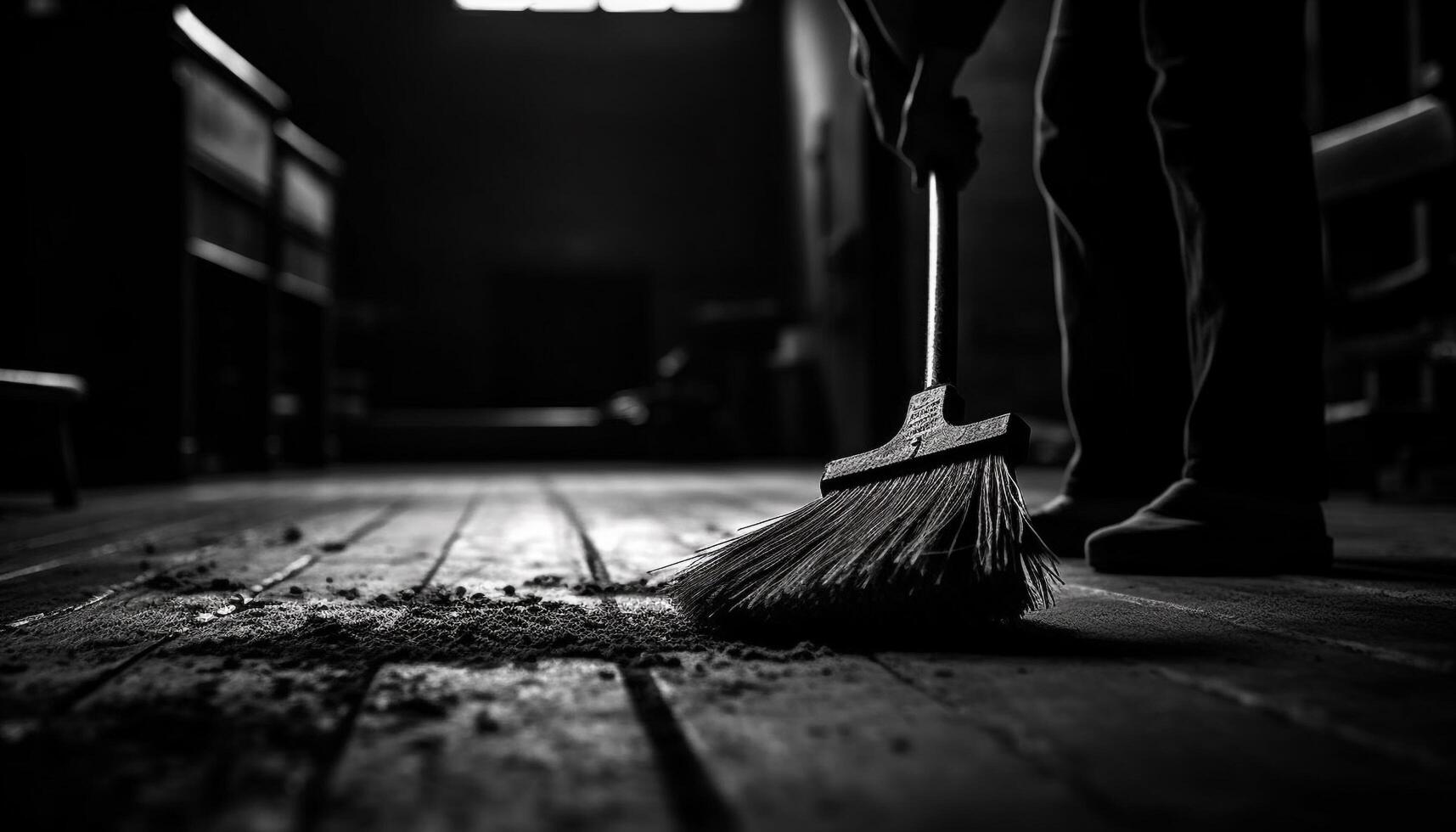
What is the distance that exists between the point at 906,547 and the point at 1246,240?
64 centimetres

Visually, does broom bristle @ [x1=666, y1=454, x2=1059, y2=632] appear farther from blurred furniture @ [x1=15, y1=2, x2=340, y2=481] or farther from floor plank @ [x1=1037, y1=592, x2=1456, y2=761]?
blurred furniture @ [x1=15, y1=2, x2=340, y2=481]

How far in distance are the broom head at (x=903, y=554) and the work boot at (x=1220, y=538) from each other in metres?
0.21

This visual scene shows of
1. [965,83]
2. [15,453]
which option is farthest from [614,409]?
[15,453]

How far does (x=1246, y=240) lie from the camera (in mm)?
1146

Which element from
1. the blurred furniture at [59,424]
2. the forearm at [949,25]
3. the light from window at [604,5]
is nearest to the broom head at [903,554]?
the forearm at [949,25]

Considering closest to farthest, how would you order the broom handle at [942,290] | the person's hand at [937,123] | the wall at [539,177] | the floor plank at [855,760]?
the floor plank at [855,760] → the broom handle at [942,290] → the person's hand at [937,123] → the wall at [539,177]

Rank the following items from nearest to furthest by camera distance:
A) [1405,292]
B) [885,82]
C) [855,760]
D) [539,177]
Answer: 1. [855,760]
2. [885,82]
3. [1405,292]
4. [539,177]

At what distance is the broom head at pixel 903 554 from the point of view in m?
0.75

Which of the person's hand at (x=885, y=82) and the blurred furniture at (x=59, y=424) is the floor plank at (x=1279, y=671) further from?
the blurred furniture at (x=59, y=424)

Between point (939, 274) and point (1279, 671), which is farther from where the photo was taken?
point (939, 274)

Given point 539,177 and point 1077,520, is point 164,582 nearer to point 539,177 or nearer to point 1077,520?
point 1077,520

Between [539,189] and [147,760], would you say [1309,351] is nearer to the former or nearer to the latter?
[147,760]

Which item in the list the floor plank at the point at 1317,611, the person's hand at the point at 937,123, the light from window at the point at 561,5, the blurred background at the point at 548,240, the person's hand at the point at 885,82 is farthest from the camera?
the light from window at the point at 561,5

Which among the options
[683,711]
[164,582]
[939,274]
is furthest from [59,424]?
[683,711]
